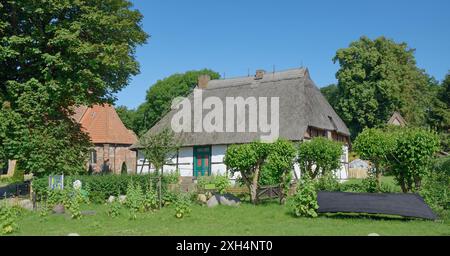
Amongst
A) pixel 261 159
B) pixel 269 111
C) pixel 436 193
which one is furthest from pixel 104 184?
Result: pixel 269 111

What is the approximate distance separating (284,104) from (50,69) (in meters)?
15.8

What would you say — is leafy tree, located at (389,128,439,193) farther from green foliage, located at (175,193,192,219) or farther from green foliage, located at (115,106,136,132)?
green foliage, located at (115,106,136,132)

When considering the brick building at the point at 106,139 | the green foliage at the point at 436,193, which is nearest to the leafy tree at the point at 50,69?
the brick building at the point at 106,139

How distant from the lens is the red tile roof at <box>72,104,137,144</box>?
37688 millimetres

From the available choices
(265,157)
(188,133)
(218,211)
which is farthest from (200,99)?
(218,211)

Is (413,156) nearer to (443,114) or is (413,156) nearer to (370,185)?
(370,185)

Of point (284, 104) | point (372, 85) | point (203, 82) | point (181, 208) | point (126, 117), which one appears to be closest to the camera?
point (181, 208)

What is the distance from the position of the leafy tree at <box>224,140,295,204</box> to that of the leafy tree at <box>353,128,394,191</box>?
8.66 feet

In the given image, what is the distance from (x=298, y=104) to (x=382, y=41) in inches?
677

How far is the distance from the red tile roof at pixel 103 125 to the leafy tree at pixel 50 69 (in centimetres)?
1297

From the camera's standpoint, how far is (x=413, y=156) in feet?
49.6

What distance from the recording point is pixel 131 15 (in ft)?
84.7

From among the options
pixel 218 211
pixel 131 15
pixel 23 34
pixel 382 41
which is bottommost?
pixel 218 211
